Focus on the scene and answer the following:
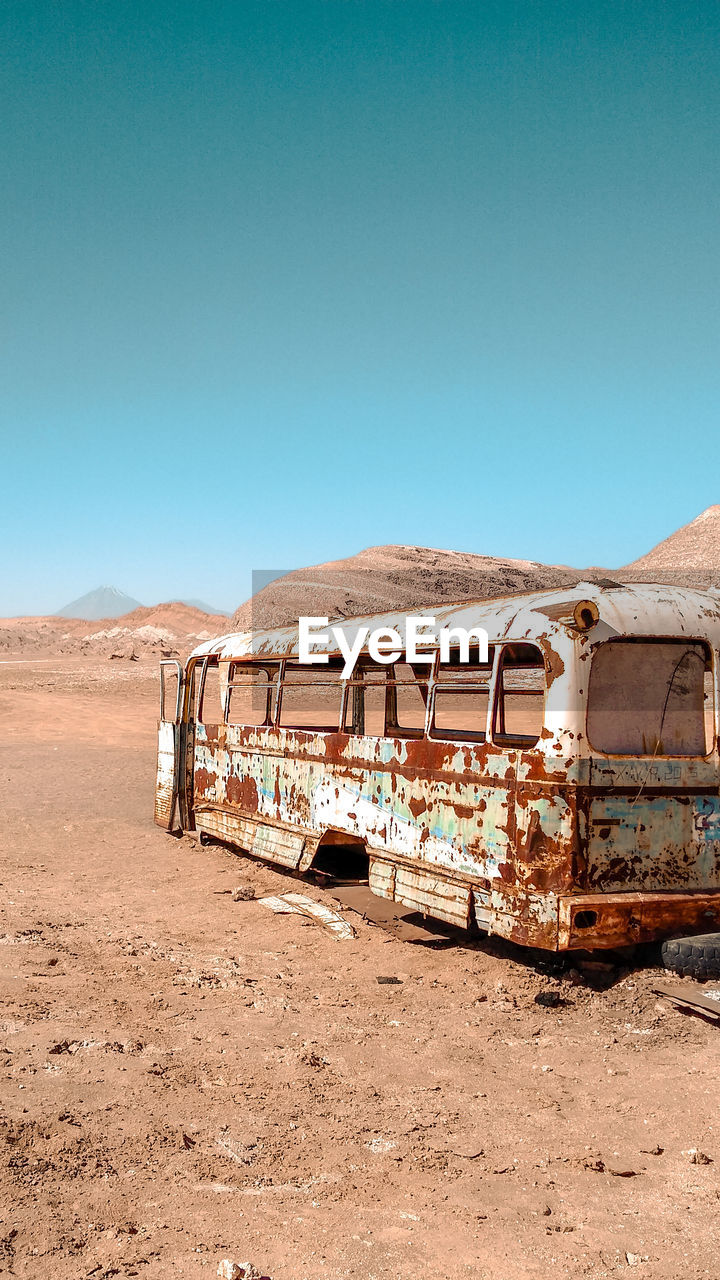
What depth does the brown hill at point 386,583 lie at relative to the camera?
37.0m

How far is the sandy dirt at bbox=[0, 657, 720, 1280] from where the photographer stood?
9.56 ft

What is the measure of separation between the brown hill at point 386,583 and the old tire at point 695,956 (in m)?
21.5

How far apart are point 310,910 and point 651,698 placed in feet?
11.1

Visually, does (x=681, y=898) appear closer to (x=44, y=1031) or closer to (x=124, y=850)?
(x=44, y=1031)

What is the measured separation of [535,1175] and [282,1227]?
1.00m

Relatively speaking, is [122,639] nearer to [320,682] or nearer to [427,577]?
[427,577]

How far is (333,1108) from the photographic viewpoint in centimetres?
388

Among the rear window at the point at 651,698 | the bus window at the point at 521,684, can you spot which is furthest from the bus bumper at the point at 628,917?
the bus window at the point at 521,684

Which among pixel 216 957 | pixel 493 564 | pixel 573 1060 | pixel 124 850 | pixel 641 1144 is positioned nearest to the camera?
pixel 641 1144

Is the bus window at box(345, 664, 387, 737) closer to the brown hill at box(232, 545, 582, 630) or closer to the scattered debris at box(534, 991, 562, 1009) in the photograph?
the scattered debris at box(534, 991, 562, 1009)

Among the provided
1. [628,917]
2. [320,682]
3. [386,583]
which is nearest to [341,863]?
[320,682]

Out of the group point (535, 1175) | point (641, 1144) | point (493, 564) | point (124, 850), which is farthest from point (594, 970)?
point (493, 564)

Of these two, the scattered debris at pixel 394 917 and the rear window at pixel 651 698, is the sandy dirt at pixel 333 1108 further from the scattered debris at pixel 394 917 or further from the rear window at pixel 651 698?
the rear window at pixel 651 698

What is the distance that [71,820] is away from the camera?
456 inches
